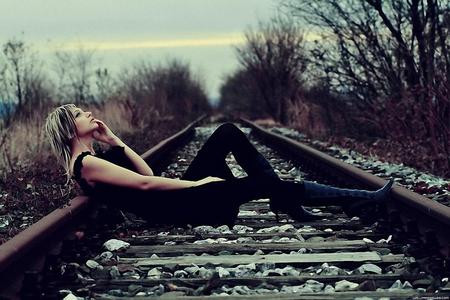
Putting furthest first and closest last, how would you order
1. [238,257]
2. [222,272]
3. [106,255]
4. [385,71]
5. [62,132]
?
1. [385,71]
2. [62,132]
3. [106,255]
4. [238,257]
5. [222,272]

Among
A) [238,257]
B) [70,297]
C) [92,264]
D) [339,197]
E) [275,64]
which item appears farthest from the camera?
[275,64]

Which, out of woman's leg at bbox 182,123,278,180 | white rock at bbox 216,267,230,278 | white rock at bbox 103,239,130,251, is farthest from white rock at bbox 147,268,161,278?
woman's leg at bbox 182,123,278,180

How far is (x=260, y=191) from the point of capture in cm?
473

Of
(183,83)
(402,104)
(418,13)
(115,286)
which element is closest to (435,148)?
(402,104)

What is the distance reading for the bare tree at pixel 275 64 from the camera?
87.7ft

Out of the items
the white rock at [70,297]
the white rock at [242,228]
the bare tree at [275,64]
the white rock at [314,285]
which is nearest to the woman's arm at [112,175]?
the white rock at [242,228]

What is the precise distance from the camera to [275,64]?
1108 inches

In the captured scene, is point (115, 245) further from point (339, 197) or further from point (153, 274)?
point (339, 197)

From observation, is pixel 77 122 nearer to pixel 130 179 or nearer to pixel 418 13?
pixel 130 179

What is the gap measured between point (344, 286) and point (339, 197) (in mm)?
1384

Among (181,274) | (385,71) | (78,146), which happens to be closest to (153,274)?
(181,274)

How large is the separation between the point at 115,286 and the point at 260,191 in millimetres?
1436

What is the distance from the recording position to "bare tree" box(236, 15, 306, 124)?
26.7 m

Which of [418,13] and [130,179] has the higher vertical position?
[418,13]
